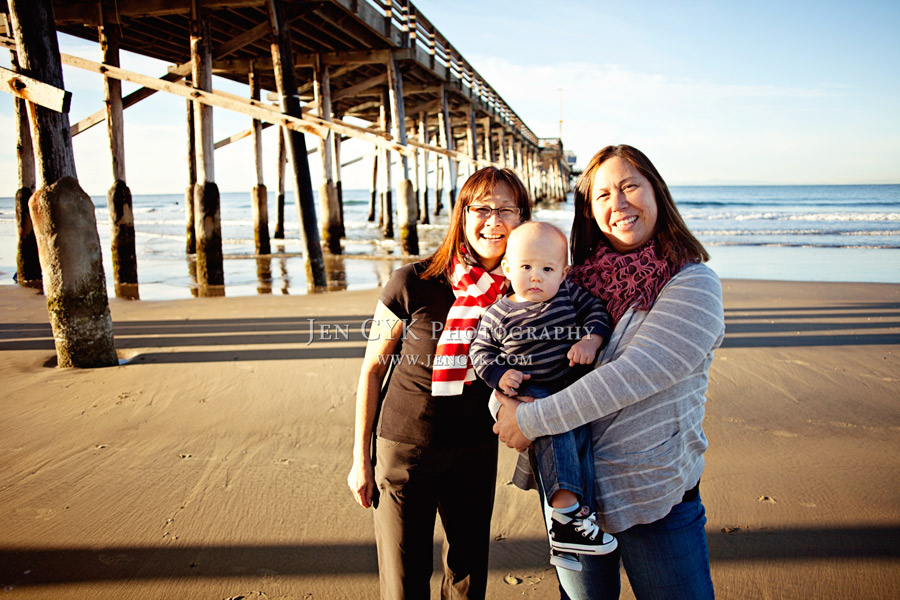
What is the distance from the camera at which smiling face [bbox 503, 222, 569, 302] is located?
1.63 m

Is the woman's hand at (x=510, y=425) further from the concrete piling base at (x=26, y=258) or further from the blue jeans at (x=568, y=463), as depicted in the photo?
the concrete piling base at (x=26, y=258)

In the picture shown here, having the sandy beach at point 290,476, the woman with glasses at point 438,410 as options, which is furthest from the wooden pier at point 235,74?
the woman with glasses at point 438,410

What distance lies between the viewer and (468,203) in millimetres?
1827

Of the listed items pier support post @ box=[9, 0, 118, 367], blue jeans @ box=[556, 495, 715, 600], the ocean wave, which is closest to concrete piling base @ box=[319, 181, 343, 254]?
pier support post @ box=[9, 0, 118, 367]

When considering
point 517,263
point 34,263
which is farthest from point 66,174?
point 34,263

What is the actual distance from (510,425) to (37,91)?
15.8 feet

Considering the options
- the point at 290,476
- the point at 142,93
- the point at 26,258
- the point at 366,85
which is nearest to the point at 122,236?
the point at 26,258

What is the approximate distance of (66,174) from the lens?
14.9ft

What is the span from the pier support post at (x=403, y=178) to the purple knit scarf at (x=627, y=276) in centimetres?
1050

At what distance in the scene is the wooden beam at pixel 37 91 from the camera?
13.9 feet

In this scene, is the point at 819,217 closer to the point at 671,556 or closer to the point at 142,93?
the point at 142,93

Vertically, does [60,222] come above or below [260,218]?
below

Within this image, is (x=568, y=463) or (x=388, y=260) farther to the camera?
(x=388, y=260)

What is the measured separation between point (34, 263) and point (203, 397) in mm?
7426
